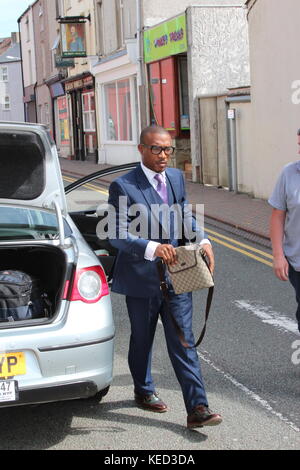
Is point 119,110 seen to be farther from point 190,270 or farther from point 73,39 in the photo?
point 190,270

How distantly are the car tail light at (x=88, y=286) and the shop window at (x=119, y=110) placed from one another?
2447 centimetres

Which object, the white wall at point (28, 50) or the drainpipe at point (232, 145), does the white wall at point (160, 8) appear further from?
the white wall at point (28, 50)

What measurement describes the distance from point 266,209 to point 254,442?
10.8 m

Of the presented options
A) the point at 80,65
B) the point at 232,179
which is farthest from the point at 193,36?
the point at 80,65

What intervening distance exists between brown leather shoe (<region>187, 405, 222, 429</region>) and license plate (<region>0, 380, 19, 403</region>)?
41.0 inches

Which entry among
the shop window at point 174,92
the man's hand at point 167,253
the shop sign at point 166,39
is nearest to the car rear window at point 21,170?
the man's hand at point 167,253

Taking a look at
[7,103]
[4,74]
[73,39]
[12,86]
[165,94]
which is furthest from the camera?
[7,103]

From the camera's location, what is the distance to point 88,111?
117ft

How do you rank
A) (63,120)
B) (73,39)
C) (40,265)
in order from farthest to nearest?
1. (63,120)
2. (73,39)
3. (40,265)

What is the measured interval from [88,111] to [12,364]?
3250 centimetres

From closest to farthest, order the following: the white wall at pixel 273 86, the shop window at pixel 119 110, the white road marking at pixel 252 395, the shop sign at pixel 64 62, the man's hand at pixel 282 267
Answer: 1. the white road marking at pixel 252 395
2. the man's hand at pixel 282 267
3. the white wall at pixel 273 86
4. the shop window at pixel 119 110
5. the shop sign at pixel 64 62

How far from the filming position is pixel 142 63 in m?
25.8

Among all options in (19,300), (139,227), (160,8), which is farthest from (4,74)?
(139,227)

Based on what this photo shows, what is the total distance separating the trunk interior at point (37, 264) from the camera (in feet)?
15.7
